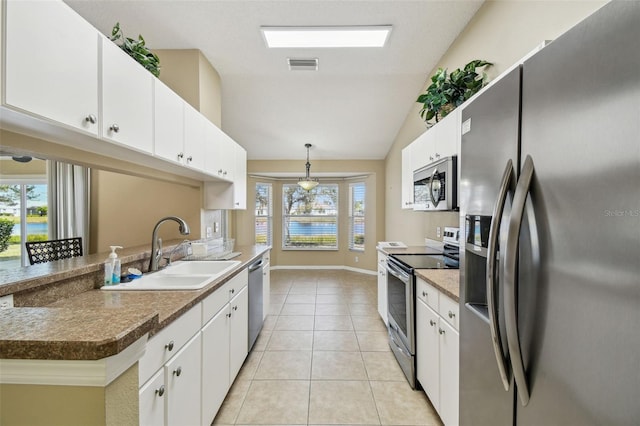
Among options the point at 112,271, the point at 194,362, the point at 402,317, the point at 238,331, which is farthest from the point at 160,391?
the point at 402,317

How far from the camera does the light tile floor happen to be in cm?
188

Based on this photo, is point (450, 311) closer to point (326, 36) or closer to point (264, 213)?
point (326, 36)

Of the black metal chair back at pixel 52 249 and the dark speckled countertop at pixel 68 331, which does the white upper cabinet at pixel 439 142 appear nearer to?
the dark speckled countertop at pixel 68 331

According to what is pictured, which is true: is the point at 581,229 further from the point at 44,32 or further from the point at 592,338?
the point at 44,32

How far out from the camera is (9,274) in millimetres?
1271

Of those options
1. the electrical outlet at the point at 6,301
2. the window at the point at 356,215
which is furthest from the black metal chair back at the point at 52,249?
the window at the point at 356,215

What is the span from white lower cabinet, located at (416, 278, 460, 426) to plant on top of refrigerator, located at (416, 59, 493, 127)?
60.5 inches

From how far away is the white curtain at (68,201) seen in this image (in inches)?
104

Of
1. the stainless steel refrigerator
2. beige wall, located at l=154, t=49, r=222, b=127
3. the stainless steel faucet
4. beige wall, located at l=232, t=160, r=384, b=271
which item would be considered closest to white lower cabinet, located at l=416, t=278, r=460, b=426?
the stainless steel refrigerator

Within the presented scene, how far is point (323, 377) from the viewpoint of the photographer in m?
2.30

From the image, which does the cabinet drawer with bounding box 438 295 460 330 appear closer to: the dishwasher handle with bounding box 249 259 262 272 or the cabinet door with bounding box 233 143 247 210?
the dishwasher handle with bounding box 249 259 262 272

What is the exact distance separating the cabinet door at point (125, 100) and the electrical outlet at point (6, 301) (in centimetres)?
78

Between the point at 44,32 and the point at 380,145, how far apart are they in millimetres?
4991

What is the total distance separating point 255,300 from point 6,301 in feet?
5.97
